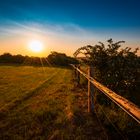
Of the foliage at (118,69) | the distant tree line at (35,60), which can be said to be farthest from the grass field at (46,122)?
the distant tree line at (35,60)

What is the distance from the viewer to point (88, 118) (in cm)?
588

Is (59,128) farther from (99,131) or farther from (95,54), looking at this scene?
(95,54)

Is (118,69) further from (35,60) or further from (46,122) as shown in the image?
(35,60)

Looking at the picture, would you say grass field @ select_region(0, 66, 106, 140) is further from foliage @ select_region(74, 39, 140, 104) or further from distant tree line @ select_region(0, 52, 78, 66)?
distant tree line @ select_region(0, 52, 78, 66)

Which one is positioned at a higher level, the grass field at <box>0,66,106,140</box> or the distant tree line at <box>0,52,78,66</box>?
the distant tree line at <box>0,52,78,66</box>

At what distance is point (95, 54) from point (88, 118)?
3442mm

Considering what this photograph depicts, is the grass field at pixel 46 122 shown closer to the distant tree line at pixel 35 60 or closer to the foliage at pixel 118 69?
the foliage at pixel 118 69

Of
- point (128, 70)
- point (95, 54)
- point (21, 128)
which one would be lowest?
point (21, 128)

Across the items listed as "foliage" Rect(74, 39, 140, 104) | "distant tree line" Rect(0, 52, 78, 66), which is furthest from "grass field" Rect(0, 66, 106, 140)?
"distant tree line" Rect(0, 52, 78, 66)

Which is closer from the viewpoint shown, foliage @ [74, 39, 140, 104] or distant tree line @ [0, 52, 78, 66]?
foliage @ [74, 39, 140, 104]

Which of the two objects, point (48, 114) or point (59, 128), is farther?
point (48, 114)

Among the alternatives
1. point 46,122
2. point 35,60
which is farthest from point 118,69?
point 35,60

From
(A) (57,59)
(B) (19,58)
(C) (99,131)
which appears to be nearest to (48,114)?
(C) (99,131)

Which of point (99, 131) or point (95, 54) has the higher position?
point (95, 54)
